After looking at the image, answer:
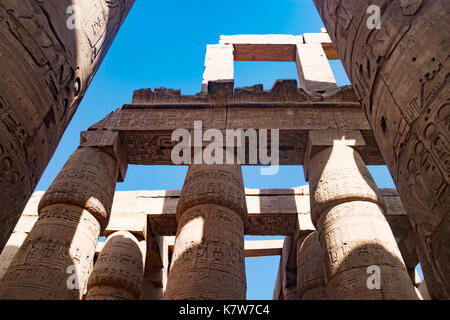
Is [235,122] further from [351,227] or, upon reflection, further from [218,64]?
[218,64]

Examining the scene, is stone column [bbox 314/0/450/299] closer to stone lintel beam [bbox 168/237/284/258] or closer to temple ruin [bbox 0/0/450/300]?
temple ruin [bbox 0/0/450/300]

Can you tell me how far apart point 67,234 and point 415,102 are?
4846mm

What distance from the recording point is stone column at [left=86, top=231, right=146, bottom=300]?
7277 millimetres

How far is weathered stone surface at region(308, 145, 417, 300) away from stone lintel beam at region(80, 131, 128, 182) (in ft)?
12.5

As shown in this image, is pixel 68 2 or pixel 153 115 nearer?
pixel 68 2

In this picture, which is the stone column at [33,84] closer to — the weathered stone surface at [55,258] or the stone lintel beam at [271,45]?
the weathered stone surface at [55,258]

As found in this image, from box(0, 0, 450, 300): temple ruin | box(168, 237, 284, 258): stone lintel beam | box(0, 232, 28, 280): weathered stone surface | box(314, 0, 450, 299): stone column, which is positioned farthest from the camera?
box(168, 237, 284, 258): stone lintel beam

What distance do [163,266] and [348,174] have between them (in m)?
6.11

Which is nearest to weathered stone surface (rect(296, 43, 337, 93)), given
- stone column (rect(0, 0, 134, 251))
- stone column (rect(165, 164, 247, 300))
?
stone column (rect(165, 164, 247, 300))

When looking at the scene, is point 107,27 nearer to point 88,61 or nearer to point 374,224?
point 88,61

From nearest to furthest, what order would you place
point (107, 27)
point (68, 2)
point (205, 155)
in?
point (68, 2)
point (107, 27)
point (205, 155)

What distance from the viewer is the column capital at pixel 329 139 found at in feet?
22.1

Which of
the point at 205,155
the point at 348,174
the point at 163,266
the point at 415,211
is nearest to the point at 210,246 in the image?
the point at 205,155

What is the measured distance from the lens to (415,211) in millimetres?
2490
